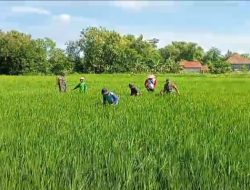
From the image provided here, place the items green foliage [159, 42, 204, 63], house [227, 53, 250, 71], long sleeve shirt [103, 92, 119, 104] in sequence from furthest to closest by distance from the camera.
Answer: house [227, 53, 250, 71] → green foliage [159, 42, 204, 63] → long sleeve shirt [103, 92, 119, 104]

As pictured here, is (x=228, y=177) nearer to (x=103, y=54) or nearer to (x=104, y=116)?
(x=104, y=116)

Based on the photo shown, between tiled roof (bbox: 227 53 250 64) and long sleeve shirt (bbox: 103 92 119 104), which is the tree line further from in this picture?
long sleeve shirt (bbox: 103 92 119 104)

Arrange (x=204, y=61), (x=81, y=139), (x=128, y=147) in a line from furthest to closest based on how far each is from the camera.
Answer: (x=204, y=61) → (x=81, y=139) → (x=128, y=147)

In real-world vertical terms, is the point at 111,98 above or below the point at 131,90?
above

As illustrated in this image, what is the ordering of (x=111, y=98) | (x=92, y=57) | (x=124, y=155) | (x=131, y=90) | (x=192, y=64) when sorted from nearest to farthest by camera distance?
1. (x=124, y=155)
2. (x=111, y=98)
3. (x=131, y=90)
4. (x=92, y=57)
5. (x=192, y=64)

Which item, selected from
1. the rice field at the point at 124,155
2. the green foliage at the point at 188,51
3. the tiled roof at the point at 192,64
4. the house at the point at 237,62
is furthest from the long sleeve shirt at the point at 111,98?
Answer: the house at the point at 237,62

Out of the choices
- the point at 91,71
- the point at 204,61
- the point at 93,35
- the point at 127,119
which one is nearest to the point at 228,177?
the point at 127,119

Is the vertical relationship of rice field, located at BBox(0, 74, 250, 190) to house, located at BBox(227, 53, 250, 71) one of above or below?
above

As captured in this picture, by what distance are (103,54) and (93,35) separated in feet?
19.4

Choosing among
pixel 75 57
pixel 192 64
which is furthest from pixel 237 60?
pixel 75 57

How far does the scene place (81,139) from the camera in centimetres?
573

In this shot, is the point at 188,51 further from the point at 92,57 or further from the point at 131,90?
the point at 131,90

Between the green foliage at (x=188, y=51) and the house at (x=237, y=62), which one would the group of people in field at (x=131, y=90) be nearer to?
the green foliage at (x=188, y=51)

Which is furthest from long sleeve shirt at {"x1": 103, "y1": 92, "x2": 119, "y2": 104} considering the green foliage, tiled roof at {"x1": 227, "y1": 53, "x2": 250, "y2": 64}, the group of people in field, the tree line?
tiled roof at {"x1": 227, "y1": 53, "x2": 250, "y2": 64}
